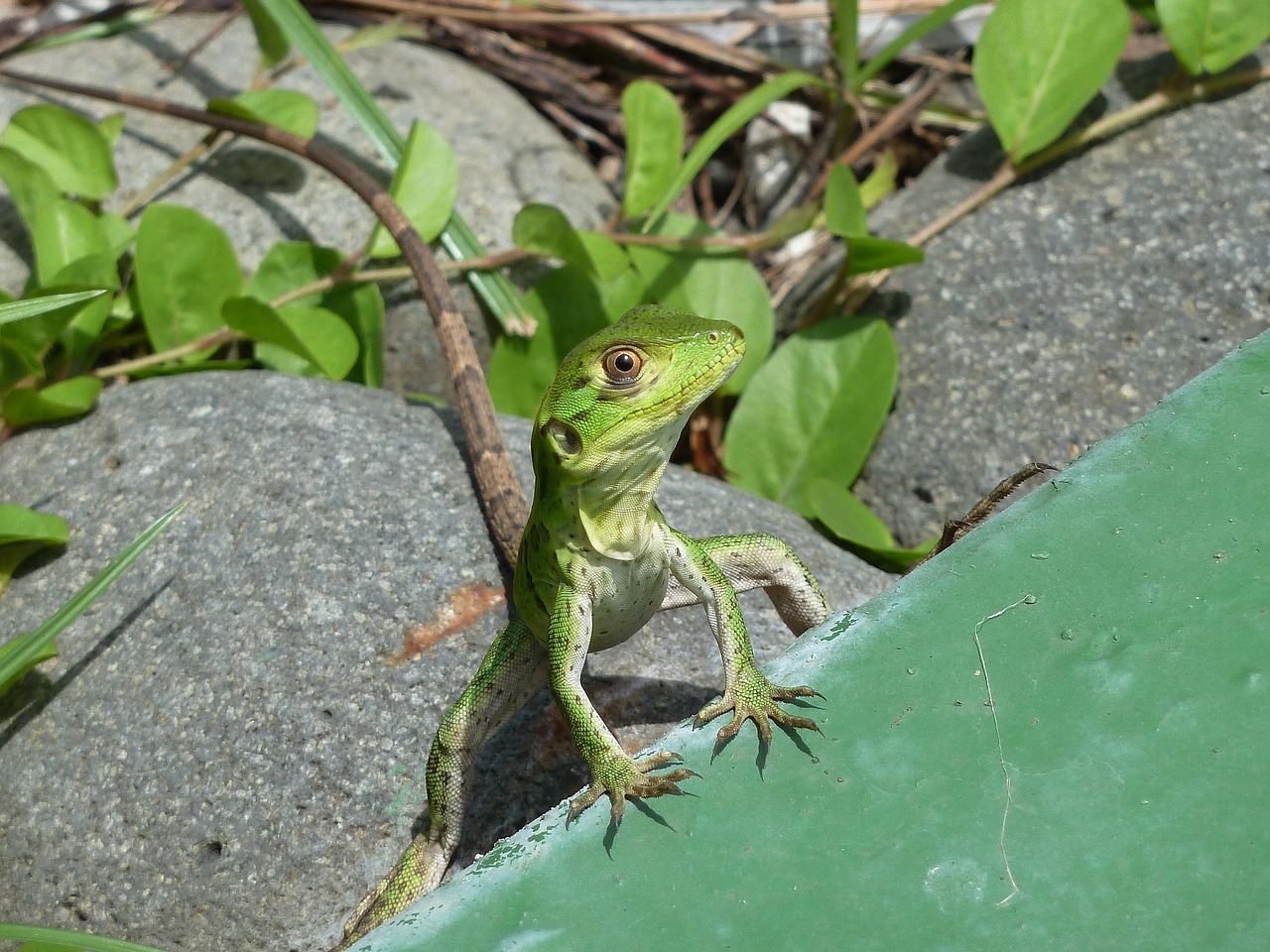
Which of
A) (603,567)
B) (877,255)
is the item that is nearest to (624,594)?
(603,567)

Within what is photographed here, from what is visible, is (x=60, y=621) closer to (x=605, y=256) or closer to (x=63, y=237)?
(x=63, y=237)

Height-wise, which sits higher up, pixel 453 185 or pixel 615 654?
pixel 453 185

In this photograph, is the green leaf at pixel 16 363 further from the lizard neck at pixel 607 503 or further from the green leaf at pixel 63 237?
the lizard neck at pixel 607 503

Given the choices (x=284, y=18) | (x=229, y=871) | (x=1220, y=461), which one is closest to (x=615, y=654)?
(x=229, y=871)

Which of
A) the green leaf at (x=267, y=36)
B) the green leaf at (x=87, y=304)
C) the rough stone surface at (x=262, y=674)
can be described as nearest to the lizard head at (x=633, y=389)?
the rough stone surface at (x=262, y=674)

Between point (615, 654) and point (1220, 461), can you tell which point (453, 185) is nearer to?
point (615, 654)

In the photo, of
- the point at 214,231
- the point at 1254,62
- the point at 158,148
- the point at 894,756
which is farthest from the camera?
the point at 158,148

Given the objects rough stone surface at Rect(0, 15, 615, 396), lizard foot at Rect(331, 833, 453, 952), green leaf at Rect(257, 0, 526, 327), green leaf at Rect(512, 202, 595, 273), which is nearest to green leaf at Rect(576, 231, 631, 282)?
green leaf at Rect(512, 202, 595, 273)
